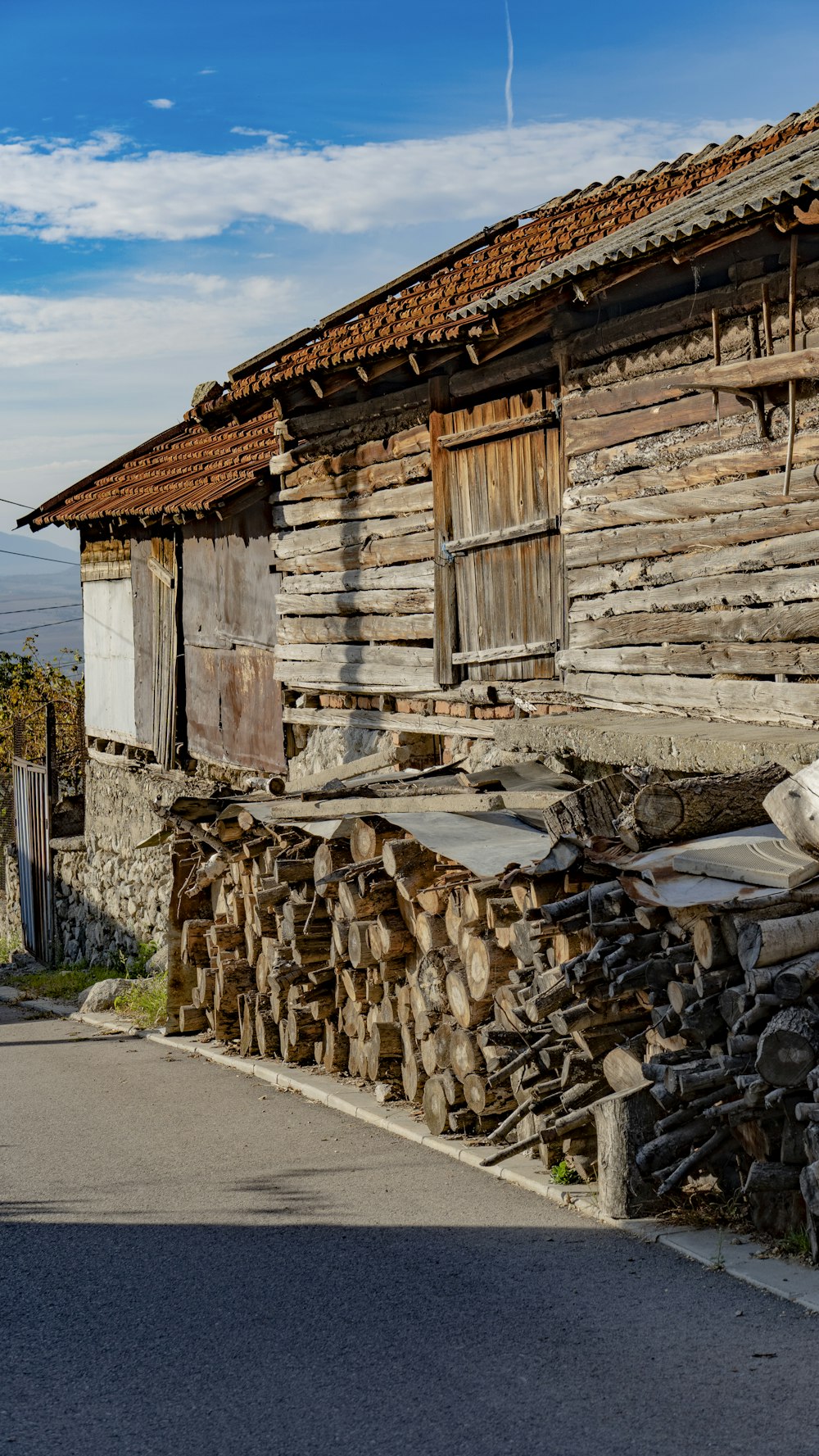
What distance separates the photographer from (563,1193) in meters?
5.61

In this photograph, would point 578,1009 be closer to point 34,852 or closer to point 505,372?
point 505,372

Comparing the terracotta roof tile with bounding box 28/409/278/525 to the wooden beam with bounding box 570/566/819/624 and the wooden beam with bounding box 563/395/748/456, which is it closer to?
the wooden beam with bounding box 563/395/748/456

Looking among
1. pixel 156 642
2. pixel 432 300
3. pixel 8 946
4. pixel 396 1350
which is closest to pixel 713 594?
pixel 432 300

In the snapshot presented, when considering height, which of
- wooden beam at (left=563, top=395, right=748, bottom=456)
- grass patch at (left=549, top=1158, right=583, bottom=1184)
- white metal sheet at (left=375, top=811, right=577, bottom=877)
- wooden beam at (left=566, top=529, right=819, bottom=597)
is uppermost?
wooden beam at (left=563, top=395, right=748, bottom=456)

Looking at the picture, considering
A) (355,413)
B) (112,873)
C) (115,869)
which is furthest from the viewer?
(112,873)

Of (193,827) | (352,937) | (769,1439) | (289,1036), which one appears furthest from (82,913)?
(769,1439)

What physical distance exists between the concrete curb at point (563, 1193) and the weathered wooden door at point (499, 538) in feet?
10.4

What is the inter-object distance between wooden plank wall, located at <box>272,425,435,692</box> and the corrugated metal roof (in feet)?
7.01

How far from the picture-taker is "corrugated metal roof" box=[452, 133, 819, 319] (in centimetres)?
633

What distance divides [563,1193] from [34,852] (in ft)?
49.6

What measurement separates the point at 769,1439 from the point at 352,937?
4.18m

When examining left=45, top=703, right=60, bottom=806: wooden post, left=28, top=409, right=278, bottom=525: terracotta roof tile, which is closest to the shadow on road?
left=28, top=409, right=278, bottom=525: terracotta roof tile

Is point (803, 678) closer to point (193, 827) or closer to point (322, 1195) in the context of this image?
point (322, 1195)

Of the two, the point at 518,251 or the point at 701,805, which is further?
the point at 518,251
